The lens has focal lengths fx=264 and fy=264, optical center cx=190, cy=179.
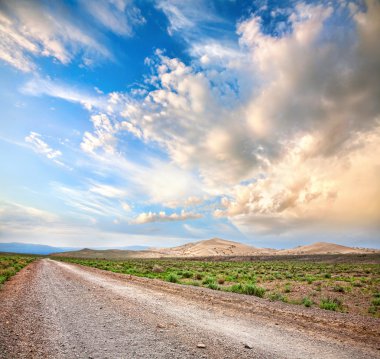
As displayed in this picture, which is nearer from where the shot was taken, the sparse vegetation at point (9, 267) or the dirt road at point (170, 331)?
the dirt road at point (170, 331)

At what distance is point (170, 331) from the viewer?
24.7 ft

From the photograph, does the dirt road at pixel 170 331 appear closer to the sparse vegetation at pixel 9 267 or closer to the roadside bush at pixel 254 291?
the roadside bush at pixel 254 291

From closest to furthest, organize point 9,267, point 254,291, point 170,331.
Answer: point 170,331
point 254,291
point 9,267

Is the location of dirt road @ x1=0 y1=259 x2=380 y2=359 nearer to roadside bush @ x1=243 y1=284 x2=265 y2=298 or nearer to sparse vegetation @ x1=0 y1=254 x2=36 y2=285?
roadside bush @ x1=243 y1=284 x2=265 y2=298

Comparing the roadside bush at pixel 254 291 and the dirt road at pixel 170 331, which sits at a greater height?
the roadside bush at pixel 254 291

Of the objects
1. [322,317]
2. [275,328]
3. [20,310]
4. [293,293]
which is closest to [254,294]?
[293,293]

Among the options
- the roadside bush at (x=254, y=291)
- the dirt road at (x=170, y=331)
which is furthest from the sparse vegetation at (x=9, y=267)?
the roadside bush at (x=254, y=291)

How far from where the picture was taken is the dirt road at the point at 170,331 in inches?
236

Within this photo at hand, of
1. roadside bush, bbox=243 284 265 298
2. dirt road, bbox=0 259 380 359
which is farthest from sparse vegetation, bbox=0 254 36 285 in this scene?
roadside bush, bbox=243 284 265 298

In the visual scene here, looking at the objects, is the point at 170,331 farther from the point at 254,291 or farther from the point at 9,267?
the point at 9,267

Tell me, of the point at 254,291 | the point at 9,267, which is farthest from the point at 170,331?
the point at 9,267

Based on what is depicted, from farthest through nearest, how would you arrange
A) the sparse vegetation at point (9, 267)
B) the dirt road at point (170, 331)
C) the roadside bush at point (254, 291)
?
the sparse vegetation at point (9, 267)
the roadside bush at point (254, 291)
the dirt road at point (170, 331)

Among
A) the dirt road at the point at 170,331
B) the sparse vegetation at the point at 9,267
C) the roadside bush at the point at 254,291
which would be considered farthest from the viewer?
the sparse vegetation at the point at 9,267

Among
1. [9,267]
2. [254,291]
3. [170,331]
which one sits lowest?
[170,331]
